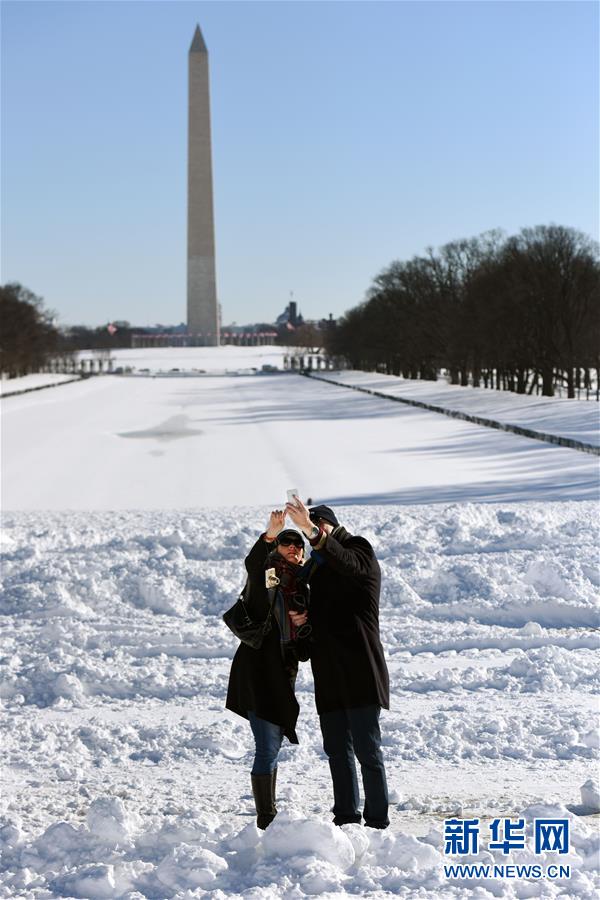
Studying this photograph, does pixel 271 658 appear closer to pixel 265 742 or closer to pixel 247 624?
pixel 247 624

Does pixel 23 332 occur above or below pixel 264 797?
above

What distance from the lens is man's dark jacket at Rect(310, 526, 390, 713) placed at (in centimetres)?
513

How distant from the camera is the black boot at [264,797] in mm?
5461

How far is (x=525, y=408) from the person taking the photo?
135 feet

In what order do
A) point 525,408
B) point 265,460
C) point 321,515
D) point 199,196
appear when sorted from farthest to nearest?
1. point 199,196
2. point 525,408
3. point 265,460
4. point 321,515

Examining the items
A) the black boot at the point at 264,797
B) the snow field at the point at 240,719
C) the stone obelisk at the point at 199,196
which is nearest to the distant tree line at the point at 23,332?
the stone obelisk at the point at 199,196

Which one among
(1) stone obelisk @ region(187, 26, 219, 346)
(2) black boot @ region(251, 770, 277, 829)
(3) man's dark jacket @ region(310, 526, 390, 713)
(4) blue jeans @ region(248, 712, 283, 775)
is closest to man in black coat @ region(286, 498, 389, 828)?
(3) man's dark jacket @ region(310, 526, 390, 713)

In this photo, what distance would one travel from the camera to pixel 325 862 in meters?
4.95

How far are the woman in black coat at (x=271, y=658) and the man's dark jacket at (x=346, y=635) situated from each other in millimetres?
77

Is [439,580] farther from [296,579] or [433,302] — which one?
[433,302]

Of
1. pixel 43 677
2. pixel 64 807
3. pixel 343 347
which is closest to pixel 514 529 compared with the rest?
pixel 43 677

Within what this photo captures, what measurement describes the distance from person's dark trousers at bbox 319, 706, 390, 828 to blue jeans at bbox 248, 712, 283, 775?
0.22m

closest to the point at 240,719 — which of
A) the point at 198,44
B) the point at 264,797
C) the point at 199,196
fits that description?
the point at 264,797

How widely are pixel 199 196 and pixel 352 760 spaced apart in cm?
8661
